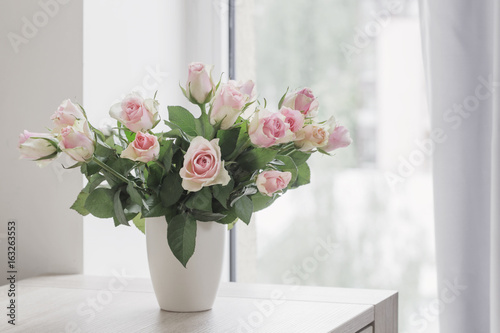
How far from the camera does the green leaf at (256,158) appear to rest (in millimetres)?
909

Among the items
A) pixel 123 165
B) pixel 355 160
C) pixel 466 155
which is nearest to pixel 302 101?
pixel 123 165

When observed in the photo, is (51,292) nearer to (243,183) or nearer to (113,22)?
(243,183)

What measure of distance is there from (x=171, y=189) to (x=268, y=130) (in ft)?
0.54

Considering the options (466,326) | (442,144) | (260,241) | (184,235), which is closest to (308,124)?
(184,235)

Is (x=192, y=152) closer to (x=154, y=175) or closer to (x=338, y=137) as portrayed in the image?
(x=154, y=175)

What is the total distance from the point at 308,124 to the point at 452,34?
1.65ft

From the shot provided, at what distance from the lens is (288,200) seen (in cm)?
161

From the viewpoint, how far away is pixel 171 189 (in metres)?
0.91

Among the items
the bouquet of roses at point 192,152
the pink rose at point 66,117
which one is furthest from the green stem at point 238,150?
the pink rose at point 66,117

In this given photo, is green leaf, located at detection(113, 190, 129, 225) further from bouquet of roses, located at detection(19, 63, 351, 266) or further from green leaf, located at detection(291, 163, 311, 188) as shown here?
green leaf, located at detection(291, 163, 311, 188)

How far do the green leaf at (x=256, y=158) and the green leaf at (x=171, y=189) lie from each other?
0.30 ft

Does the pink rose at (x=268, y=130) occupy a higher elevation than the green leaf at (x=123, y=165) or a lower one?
higher

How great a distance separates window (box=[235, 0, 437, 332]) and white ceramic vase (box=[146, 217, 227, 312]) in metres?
0.62

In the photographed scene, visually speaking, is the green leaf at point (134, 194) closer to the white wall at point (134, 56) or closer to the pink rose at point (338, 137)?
the pink rose at point (338, 137)
